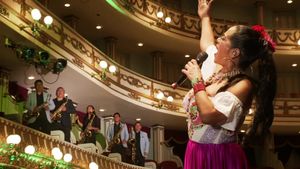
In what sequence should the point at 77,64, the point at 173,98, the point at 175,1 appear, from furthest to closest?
the point at 175,1 < the point at 173,98 < the point at 77,64

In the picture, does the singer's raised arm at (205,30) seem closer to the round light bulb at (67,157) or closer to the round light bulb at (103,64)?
the round light bulb at (67,157)

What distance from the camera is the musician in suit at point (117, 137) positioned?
56.0 feet

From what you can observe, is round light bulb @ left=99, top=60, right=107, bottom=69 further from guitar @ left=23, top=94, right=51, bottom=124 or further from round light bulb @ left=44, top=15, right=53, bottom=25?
guitar @ left=23, top=94, right=51, bottom=124

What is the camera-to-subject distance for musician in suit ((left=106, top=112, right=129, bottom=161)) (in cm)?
1706

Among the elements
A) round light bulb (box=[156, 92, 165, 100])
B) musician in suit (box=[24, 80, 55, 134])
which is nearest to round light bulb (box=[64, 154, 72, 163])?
musician in suit (box=[24, 80, 55, 134])

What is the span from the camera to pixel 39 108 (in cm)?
1246

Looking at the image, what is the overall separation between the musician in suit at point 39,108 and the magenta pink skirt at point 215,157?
31.1 ft

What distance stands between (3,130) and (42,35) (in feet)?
12.1

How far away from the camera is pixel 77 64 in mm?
17031

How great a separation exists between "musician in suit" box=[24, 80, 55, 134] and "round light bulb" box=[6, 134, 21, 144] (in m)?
0.91

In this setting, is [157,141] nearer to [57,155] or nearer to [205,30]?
[57,155]

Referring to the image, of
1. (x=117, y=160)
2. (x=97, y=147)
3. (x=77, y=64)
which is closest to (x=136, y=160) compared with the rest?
(x=117, y=160)

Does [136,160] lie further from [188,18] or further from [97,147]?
[188,18]

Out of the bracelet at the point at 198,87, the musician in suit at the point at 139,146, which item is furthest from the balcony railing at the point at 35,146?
the bracelet at the point at 198,87
